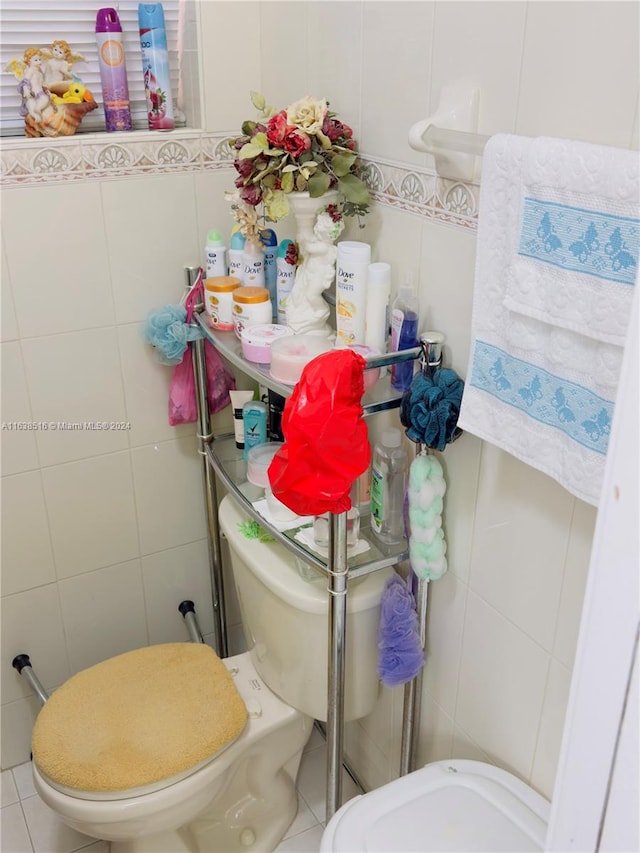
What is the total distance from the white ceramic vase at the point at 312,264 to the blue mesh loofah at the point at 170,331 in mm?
275

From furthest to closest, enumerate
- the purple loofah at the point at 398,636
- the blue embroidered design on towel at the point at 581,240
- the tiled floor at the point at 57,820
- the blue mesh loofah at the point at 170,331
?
the tiled floor at the point at 57,820 < the blue mesh loofah at the point at 170,331 < the purple loofah at the point at 398,636 < the blue embroidered design on towel at the point at 581,240

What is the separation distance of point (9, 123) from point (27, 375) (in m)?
0.50

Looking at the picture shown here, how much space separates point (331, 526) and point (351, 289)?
38cm

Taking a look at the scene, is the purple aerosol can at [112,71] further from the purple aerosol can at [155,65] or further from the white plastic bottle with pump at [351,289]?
the white plastic bottle with pump at [351,289]

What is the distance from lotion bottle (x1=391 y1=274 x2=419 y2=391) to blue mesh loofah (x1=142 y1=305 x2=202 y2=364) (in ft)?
1.64

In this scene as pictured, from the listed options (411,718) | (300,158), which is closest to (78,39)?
(300,158)

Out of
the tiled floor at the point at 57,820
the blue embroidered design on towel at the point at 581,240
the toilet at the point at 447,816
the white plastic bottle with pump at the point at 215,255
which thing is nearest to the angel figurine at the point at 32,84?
the white plastic bottle with pump at the point at 215,255

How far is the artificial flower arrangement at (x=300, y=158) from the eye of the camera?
1.24 metres

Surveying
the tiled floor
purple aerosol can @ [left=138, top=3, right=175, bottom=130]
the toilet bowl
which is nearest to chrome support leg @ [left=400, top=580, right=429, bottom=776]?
the toilet bowl

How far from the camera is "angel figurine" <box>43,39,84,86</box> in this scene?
147cm

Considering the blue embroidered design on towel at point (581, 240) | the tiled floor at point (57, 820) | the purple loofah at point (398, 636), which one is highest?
the blue embroidered design on towel at point (581, 240)

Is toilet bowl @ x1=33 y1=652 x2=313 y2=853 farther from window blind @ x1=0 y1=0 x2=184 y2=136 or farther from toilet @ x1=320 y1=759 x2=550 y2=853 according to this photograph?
window blind @ x1=0 y1=0 x2=184 y2=136

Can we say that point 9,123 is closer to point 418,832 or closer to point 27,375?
point 27,375

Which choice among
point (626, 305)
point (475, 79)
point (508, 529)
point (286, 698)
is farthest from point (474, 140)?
point (286, 698)
